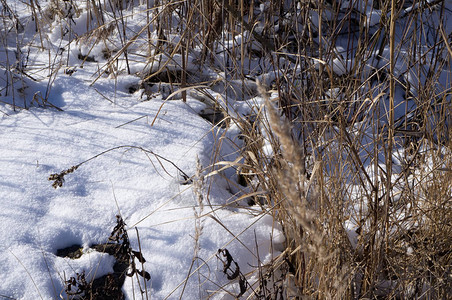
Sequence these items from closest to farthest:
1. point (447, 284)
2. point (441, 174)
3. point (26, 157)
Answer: point (447, 284)
point (441, 174)
point (26, 157)

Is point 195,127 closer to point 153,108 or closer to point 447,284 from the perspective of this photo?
point 153,108

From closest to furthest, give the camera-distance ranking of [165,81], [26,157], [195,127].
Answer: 1. [26,157]
2. [195,127]
3. [165,81]

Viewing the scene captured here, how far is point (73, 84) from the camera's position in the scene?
218 cm

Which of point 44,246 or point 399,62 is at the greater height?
point 399,62

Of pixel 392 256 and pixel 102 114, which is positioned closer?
pixel 392 256

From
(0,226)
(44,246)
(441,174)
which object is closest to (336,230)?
(441,174)

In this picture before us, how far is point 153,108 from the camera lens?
205cm

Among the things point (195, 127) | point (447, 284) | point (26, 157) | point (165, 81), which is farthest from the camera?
point (165, 81)

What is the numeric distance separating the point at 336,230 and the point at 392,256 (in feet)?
0.85

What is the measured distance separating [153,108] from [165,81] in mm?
365

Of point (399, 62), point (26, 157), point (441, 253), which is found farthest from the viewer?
point (399, 62)

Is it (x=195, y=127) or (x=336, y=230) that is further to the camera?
(x=195, y=127)

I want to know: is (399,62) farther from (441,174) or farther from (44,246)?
(44,246)

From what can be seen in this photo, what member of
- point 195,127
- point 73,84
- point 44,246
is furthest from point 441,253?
point 73,84
